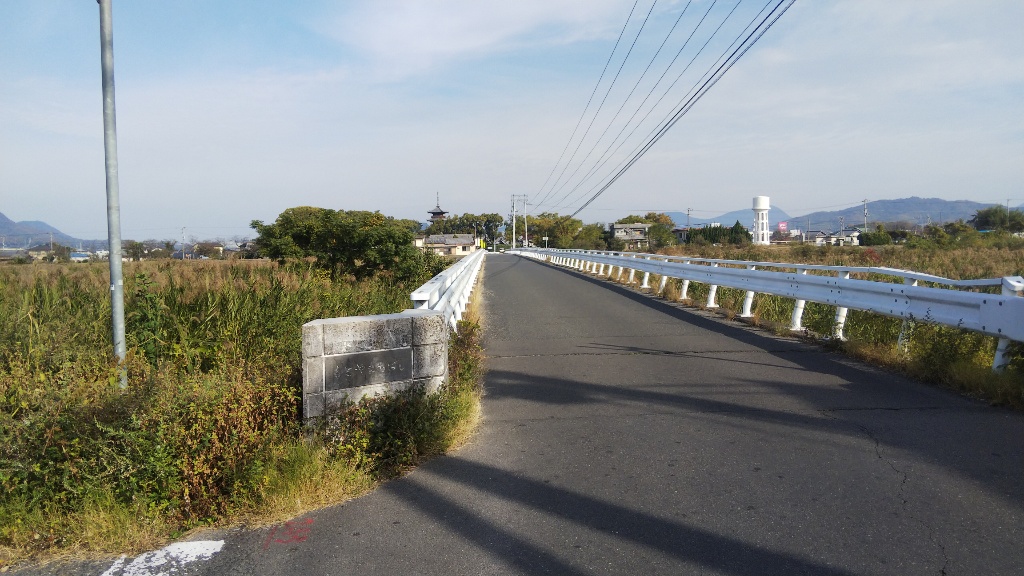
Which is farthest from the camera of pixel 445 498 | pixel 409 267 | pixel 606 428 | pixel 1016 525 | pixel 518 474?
pixel 409 267

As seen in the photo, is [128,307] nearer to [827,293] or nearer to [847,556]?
[847,556]

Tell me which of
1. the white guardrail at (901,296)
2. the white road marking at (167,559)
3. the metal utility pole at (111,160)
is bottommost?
the white road marking at (167,559)

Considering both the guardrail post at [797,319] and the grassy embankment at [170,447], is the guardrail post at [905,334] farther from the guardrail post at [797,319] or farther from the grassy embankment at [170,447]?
the grassy embankment at [170,447]

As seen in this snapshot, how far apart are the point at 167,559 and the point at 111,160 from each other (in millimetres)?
3016

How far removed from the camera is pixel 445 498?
4230 millimetres

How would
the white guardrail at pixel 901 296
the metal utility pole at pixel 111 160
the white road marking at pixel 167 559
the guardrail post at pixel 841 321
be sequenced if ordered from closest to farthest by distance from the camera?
the white road marking at pixel 167 559 → the metal utility pole at pixel 111 160 → the white guardrail at pixel 901 296 → the guardrail post at pixel 841 321

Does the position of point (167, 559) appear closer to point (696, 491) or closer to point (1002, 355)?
point (696, 491)

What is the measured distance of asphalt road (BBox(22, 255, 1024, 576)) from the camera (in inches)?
133

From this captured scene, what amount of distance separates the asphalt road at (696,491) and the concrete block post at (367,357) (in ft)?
2.24

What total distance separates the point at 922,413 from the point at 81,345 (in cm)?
778

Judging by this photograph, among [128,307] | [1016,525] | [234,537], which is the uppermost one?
[128,307]

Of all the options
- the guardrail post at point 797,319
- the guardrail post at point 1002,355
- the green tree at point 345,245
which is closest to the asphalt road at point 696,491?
the guardrail post at point 1002,355

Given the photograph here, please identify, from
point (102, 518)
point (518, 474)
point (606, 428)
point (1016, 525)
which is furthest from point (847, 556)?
point (102, 518)

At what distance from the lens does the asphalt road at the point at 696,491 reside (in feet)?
11.1
